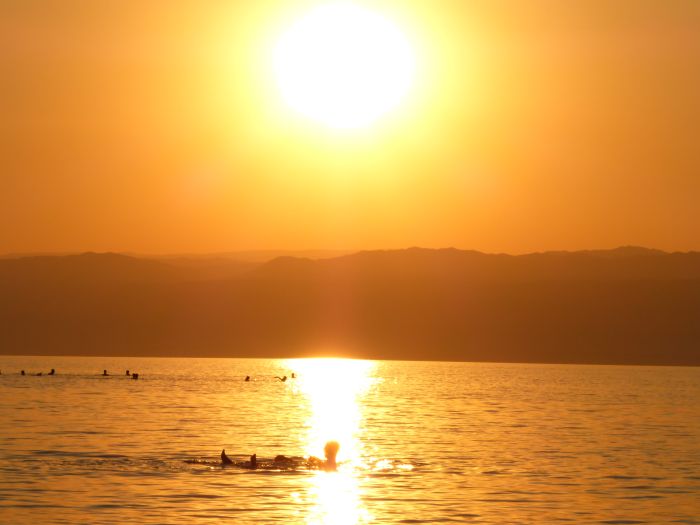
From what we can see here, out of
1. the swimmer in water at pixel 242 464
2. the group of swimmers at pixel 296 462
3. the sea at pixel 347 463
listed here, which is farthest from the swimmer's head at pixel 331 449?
the swimmer in water at pixel 242 464

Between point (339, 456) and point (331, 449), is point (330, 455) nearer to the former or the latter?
point (331, 449)

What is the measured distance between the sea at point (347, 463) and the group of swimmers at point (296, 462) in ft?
1.51

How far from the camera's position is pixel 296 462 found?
59312mm

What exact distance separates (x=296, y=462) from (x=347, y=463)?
9.35 feet

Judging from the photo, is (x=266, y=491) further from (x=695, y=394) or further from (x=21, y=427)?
(x=695, y=394)

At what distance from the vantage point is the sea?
44784mm

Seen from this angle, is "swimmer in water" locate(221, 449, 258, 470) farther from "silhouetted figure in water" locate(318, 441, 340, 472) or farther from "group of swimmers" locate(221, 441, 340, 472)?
"silhouetted figure in water" locate(318, 441, 340, 472)

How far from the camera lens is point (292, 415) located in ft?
338

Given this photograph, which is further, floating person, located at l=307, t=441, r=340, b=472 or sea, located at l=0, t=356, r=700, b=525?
floating person, located at l=307, t=441, r=340, b=472

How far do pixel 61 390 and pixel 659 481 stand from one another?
95.7 m

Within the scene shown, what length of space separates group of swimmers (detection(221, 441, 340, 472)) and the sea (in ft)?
1.51

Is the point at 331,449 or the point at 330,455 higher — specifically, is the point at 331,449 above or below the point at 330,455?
above

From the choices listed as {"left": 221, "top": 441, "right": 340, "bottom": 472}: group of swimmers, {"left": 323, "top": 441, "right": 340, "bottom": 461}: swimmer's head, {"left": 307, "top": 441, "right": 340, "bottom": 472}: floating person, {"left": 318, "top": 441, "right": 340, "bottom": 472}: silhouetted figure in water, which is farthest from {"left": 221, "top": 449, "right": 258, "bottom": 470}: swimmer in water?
{"left": 323, "top": 441, "right": 340, "bottom": 461}: swimmer's head

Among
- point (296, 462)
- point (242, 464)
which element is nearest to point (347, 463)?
point (296, 462)
